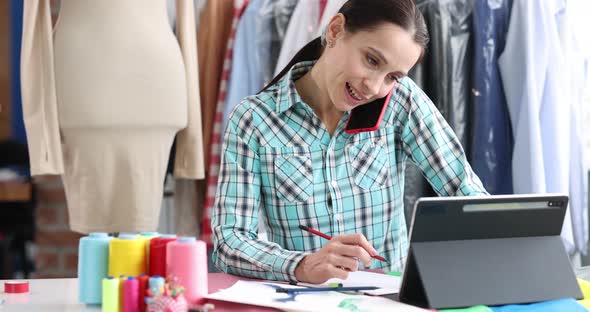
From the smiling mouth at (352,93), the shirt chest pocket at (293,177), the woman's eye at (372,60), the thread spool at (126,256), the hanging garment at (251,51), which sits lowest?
the thread spool at (126,256)

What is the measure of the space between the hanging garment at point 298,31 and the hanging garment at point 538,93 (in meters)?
0.62

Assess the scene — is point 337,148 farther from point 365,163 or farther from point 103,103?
point 103,103

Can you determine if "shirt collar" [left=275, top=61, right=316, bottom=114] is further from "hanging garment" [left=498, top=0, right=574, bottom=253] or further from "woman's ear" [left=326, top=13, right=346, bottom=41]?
"hanging garment" [left=498, top=0, right=574, bottom=253]

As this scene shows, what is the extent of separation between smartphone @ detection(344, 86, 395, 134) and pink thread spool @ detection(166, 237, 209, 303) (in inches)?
22.0

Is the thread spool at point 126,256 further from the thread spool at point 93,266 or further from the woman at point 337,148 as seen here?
the woman at point 337,148

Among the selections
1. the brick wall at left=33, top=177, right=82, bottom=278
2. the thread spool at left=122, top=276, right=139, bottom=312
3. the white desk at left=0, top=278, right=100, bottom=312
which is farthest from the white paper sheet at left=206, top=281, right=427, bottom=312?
the brick wall at left=33, top=177, right=82, bottom=278

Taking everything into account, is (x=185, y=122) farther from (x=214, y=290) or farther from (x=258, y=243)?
(x=214, y=290)

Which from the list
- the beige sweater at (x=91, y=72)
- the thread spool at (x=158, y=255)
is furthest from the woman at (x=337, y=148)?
the beige sweater at (x=91, y=72)

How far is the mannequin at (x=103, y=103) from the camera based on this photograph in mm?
2332

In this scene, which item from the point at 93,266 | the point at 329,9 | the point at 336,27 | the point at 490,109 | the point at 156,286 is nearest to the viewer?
the point at 156,286

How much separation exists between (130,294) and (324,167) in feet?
2.01

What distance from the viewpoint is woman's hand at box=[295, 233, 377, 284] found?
133 cm

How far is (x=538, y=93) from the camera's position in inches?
101

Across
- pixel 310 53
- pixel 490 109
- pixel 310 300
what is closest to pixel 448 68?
pixel 490 109
